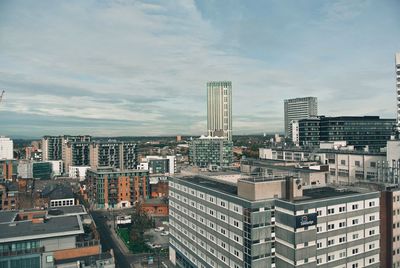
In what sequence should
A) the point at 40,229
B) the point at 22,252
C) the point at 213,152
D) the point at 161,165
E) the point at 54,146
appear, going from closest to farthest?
1. the point at 22,252
2. the point at 40,229
3. the point at 161,165
4. the point at 213,152
5. the point at 54,146

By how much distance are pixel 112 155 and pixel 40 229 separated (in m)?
103

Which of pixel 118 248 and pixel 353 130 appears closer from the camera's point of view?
pixel 118 248

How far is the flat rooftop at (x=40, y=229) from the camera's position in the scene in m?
42.5

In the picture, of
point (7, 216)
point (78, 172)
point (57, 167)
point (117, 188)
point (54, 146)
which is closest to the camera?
point (7, 216)

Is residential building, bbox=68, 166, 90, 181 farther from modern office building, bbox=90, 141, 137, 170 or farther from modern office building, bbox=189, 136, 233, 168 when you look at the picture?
modern office building, bbox=189, 136, 233, 168

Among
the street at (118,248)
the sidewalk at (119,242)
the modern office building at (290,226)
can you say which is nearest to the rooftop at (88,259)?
the street at (118,248)

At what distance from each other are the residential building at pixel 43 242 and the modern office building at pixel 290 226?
682 inches

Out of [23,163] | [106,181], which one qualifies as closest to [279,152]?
[106,181]

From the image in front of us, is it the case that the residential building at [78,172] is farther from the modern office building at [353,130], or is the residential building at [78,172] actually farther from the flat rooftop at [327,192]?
the flat rooftop at [327,192]

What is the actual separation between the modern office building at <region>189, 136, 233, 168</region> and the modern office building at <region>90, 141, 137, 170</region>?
29851 millimetres

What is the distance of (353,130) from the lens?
4518 inches

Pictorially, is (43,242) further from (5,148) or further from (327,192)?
(5,148)

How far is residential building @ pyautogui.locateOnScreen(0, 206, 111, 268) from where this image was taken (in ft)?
135

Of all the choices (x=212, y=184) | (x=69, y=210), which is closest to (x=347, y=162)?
(x=212, y=184)
